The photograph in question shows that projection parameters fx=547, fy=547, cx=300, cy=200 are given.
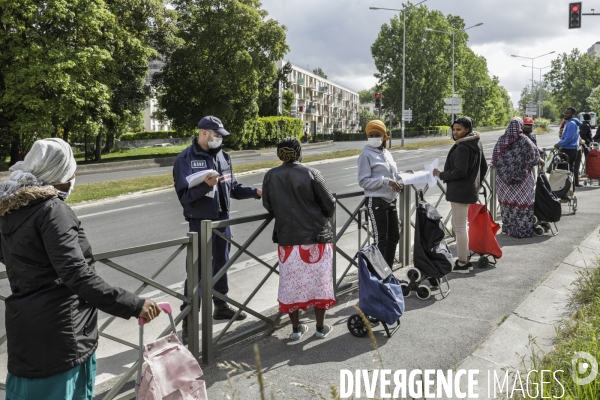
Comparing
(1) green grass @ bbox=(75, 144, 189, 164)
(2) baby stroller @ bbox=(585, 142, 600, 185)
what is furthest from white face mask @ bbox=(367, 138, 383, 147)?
(1) green grass @ bbox=(75, 144, 189, 164)

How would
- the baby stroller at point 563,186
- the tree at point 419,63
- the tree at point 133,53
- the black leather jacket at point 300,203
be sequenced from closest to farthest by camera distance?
the black leather jacket at point 300,203 < the baby stroller at point 563,186 < the tree at point 133,53 < the tree at point 419,63

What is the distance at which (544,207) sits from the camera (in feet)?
27.6

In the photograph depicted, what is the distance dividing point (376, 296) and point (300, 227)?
0.88 metres

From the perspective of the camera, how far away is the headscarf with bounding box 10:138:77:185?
8.04 feet

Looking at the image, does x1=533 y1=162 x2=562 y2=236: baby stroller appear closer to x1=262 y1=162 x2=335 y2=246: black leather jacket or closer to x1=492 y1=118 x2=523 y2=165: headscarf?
x1=492 y1=118 x2=523 y2=165: headscarf

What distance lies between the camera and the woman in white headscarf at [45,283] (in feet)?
7.79

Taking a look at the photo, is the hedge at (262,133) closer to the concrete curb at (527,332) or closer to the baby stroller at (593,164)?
the baby stroller at (593,164)

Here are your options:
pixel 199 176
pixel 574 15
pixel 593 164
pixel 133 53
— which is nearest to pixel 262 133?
pixel 133 53

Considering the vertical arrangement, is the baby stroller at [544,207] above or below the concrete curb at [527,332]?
above

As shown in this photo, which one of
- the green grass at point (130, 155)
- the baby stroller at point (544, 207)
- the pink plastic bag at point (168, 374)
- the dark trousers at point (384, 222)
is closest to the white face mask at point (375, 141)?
the dark trousers at point (384, 222)

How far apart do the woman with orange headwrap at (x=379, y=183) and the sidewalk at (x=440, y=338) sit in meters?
0.77

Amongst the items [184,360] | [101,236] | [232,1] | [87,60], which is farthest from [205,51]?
[184,360]

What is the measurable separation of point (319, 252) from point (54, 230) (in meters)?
2.46

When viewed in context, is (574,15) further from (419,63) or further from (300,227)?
(419,63)
